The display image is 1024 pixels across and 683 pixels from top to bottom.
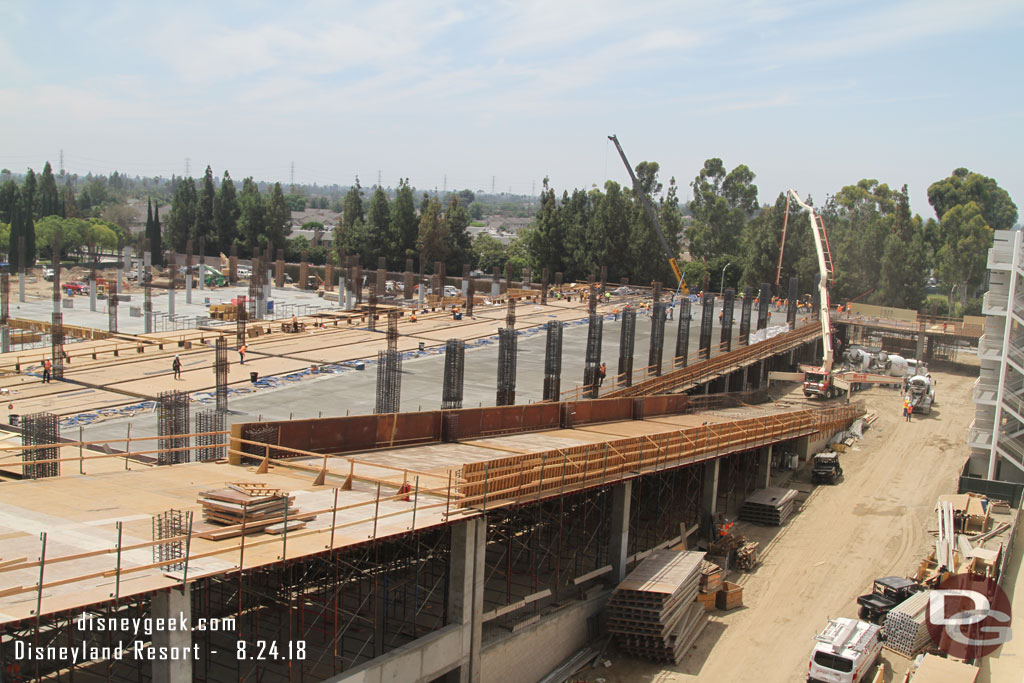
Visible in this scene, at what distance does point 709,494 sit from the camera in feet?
81.3

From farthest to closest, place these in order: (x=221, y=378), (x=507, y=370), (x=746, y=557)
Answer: (x=507, y=370) → (x=221, y=378) → (x=746, y=557)

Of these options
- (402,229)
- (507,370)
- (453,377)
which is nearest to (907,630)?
(453,377)

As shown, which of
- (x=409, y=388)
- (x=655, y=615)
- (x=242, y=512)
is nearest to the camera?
(x=242, y=512)

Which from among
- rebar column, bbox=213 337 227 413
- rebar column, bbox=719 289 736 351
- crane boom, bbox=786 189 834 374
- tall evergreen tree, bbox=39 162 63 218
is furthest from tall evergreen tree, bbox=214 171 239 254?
rebar column, bbox=213 337 227 413

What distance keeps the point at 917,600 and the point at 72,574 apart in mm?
16921

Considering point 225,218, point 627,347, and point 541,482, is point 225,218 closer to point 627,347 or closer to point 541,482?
point 627,347

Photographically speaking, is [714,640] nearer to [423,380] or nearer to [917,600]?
[917,600]

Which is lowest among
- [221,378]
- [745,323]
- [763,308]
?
[221,378]

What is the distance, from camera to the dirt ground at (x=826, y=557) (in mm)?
17391

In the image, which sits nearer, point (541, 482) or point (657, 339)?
point (541, 482)

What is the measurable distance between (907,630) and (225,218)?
94.7 m

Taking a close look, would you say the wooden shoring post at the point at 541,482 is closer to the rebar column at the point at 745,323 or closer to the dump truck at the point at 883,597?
the dump truck at the point at 883,597

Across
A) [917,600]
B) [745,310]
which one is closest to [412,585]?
[917,600]

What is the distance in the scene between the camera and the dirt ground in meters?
17.4
